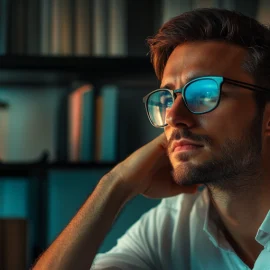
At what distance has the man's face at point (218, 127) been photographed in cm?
125

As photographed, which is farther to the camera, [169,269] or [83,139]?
[83,139]

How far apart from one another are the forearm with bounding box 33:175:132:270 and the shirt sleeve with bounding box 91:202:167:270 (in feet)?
0.35

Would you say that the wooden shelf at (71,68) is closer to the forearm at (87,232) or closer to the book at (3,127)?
the book at (3,127)

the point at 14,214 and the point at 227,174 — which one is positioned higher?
the point at 227,174

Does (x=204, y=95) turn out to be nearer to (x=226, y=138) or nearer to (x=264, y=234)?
(x=226, y=138)

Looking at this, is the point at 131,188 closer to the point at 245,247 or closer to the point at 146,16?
the point at 245,247

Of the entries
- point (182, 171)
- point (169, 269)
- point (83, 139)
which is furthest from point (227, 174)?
point (83, 139)

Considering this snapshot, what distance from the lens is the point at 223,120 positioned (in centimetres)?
125

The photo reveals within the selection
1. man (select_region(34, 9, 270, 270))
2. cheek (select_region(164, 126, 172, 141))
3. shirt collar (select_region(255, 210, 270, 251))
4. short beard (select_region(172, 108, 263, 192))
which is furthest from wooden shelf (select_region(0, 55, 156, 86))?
shirt collar (select_region(255, 210, 270, 251))

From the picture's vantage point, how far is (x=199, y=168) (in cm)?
125

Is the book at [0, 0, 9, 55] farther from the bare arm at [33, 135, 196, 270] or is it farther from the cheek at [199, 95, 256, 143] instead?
the cheek at [199, 95, 256, 143]

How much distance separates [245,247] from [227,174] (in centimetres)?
25

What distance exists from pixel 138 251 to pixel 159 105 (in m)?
0.41

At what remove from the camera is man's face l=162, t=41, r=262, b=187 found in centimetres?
125
